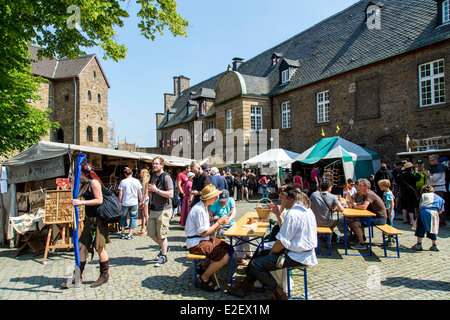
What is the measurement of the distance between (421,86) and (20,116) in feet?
65.7

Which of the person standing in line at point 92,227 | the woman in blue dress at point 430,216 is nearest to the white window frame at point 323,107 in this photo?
the woman in blue dress at point 430,216

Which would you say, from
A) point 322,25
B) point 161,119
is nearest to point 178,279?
point 322,25

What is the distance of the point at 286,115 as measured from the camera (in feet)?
72.2

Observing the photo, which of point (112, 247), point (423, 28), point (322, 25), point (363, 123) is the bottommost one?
point (112, 247)

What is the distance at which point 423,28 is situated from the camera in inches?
562

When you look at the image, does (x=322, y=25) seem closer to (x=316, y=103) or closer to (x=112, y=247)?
(x=316, y=103)

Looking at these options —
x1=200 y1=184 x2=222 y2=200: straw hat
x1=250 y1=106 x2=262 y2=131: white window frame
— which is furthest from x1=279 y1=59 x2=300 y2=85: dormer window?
x1=200 y1=184 x2=222 y2=200: straw hat

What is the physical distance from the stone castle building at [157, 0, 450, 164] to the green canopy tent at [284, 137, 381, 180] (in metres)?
1.86

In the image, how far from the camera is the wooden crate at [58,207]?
6.00m

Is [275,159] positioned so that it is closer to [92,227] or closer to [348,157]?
[348,157]

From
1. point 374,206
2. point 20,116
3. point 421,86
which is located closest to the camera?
point 374,206

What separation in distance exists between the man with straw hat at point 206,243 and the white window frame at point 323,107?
15.7 m

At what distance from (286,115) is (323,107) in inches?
143

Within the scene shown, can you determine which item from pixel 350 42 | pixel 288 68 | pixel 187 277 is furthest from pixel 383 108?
pixel 187 277
